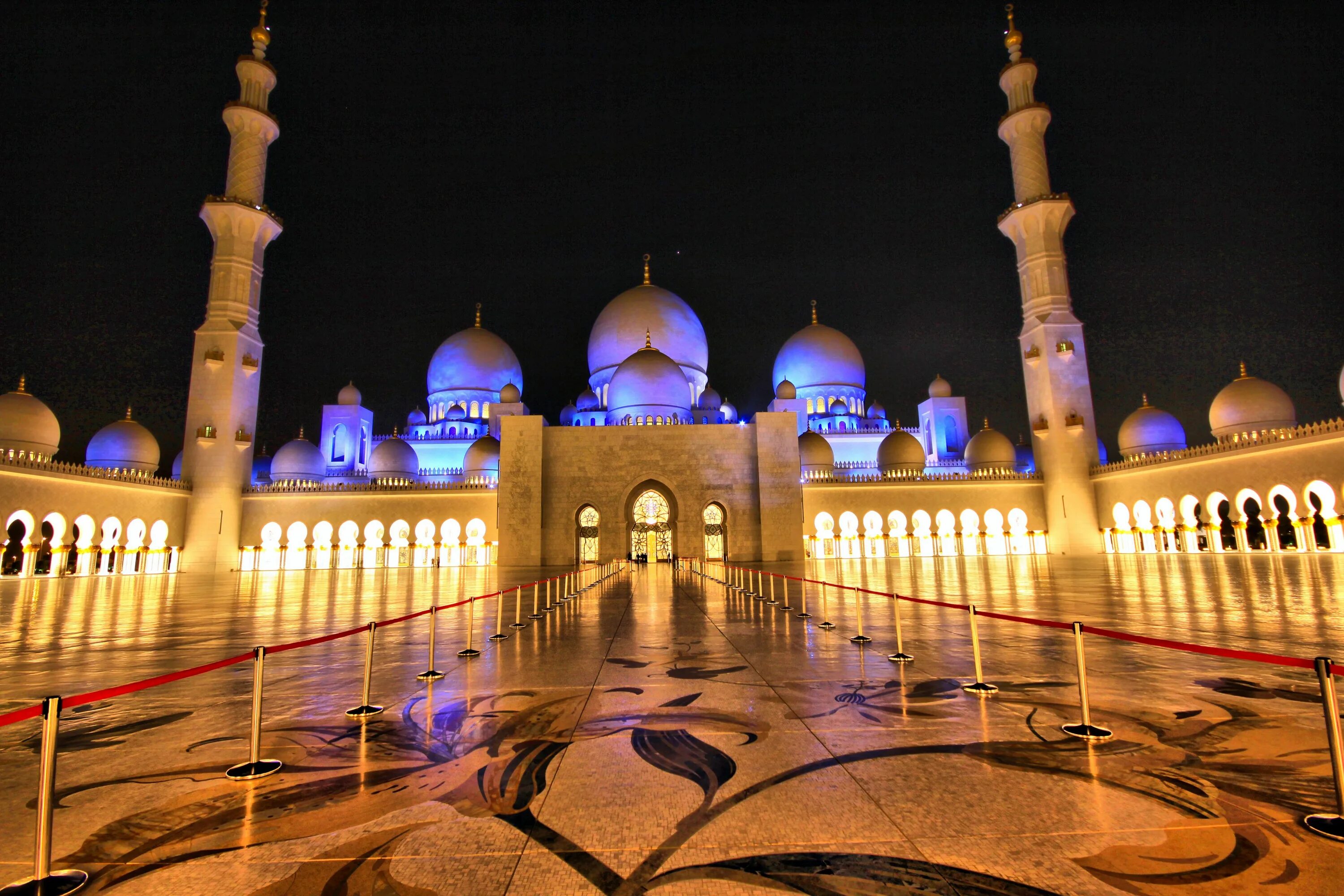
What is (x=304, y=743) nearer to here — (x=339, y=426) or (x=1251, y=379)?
(x=1251, y=379)

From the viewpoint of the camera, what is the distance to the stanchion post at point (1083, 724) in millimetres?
3184

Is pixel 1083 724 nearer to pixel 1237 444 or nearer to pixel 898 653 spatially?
pixel 898 653

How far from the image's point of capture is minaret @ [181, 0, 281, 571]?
25.7 meters

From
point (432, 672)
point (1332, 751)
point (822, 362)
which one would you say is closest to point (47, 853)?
point (432, 672)

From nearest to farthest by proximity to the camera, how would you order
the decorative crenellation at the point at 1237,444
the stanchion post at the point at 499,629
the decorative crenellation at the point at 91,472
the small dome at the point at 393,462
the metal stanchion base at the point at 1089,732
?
the metal stanchion base at the point at 1089,732
the stanchion post at the point at 499,629
the decorative crenellation at the point at 1237,444
the decorative crenellation at the point at 91,472
the small dome at the point at 393,462

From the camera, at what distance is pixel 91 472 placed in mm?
22547

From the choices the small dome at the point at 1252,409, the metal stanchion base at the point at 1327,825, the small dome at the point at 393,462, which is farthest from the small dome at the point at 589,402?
the metal stanchion base at the point at 1327,825

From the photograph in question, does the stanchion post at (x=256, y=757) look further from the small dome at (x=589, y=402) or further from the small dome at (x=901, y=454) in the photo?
the small dome at (x=589, y=402)

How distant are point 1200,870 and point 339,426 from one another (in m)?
36.8

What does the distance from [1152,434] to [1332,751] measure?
30.3 meters

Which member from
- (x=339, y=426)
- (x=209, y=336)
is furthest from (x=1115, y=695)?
(x=339, y=426)

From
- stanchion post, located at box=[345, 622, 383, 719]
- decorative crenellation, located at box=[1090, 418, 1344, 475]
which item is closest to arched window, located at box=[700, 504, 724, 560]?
decorative crenellation, located at box=[1090, 418, 1344, 475]

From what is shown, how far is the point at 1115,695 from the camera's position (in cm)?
399

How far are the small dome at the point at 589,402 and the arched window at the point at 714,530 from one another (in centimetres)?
1082
